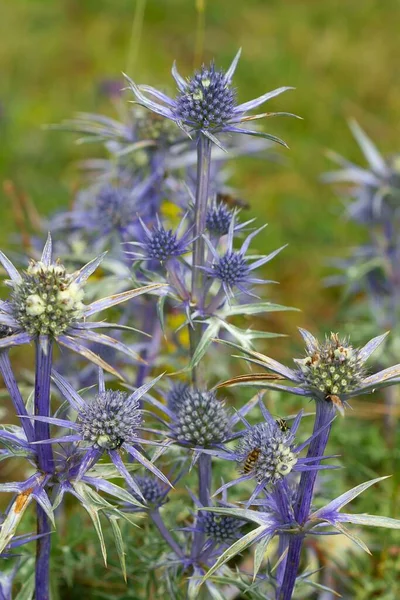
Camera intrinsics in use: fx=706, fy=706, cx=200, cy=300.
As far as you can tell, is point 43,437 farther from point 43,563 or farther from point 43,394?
point 43,563

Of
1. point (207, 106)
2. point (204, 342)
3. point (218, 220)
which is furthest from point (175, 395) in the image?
point (207, 106)

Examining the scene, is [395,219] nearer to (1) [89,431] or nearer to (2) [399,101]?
(1) [89,431]

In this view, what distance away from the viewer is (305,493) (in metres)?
1.65

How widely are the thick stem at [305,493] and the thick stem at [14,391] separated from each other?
2.13ft

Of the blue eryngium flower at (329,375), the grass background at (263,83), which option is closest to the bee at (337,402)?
the blue eryngium flower at (329,375)

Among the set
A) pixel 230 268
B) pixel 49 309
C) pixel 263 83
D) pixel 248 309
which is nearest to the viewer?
pixel 49 309

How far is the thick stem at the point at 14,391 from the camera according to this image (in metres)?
1.60

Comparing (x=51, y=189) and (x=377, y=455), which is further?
(x=51, y=189)

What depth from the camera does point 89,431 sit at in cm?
159

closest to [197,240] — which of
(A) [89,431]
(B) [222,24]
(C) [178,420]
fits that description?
(C) [178,420]

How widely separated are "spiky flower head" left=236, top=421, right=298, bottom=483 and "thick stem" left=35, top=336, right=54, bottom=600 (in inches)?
17.9

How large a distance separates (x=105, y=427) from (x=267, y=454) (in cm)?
37

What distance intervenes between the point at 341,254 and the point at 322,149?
115 cm

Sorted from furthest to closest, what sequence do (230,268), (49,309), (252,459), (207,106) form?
(230,268) < (207,106) < (252,459) < (49,309)
